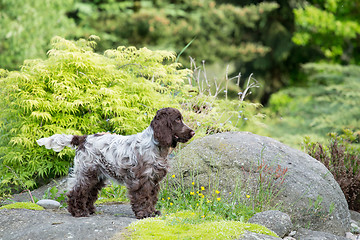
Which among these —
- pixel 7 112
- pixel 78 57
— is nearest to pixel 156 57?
pixel 78 57

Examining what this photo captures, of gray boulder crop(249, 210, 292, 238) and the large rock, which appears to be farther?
the large rock

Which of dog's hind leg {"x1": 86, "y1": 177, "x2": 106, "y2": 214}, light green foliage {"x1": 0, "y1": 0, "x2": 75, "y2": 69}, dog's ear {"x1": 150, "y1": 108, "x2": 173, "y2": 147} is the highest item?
dog's ear {"x1": 150, "y1": 108, "x2": 173, "y2": 147}

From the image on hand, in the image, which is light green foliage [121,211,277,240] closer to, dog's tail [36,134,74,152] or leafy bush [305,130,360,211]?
dog's tail [36,134,74,152]

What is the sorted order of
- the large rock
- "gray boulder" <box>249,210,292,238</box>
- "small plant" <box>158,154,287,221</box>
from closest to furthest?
"gray boulder" <box>249,210,292,238</box>
"small plant" <box>158,154,287,221</box>
the large rock

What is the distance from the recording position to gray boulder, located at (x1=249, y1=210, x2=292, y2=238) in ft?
16.6

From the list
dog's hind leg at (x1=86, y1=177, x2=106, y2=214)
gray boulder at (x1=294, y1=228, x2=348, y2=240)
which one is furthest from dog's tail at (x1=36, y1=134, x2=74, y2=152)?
gray boulder at (x1=294, y1=228, x2=348, y2=240)

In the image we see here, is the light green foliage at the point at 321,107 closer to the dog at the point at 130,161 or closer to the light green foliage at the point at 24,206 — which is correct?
the dog at the point at 130,161

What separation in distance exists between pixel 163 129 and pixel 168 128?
6cm

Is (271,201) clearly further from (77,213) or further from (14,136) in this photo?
(14,136)

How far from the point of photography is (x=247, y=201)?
5.94 m

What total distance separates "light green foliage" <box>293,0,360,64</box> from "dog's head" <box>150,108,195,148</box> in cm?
1244

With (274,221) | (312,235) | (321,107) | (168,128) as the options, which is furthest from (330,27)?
(168,128)

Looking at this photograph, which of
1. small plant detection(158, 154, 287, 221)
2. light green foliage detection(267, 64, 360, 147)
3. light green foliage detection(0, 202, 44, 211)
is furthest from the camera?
light green foliage detection(267, 64, 360, 147)

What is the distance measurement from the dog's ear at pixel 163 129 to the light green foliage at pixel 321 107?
7.65m
